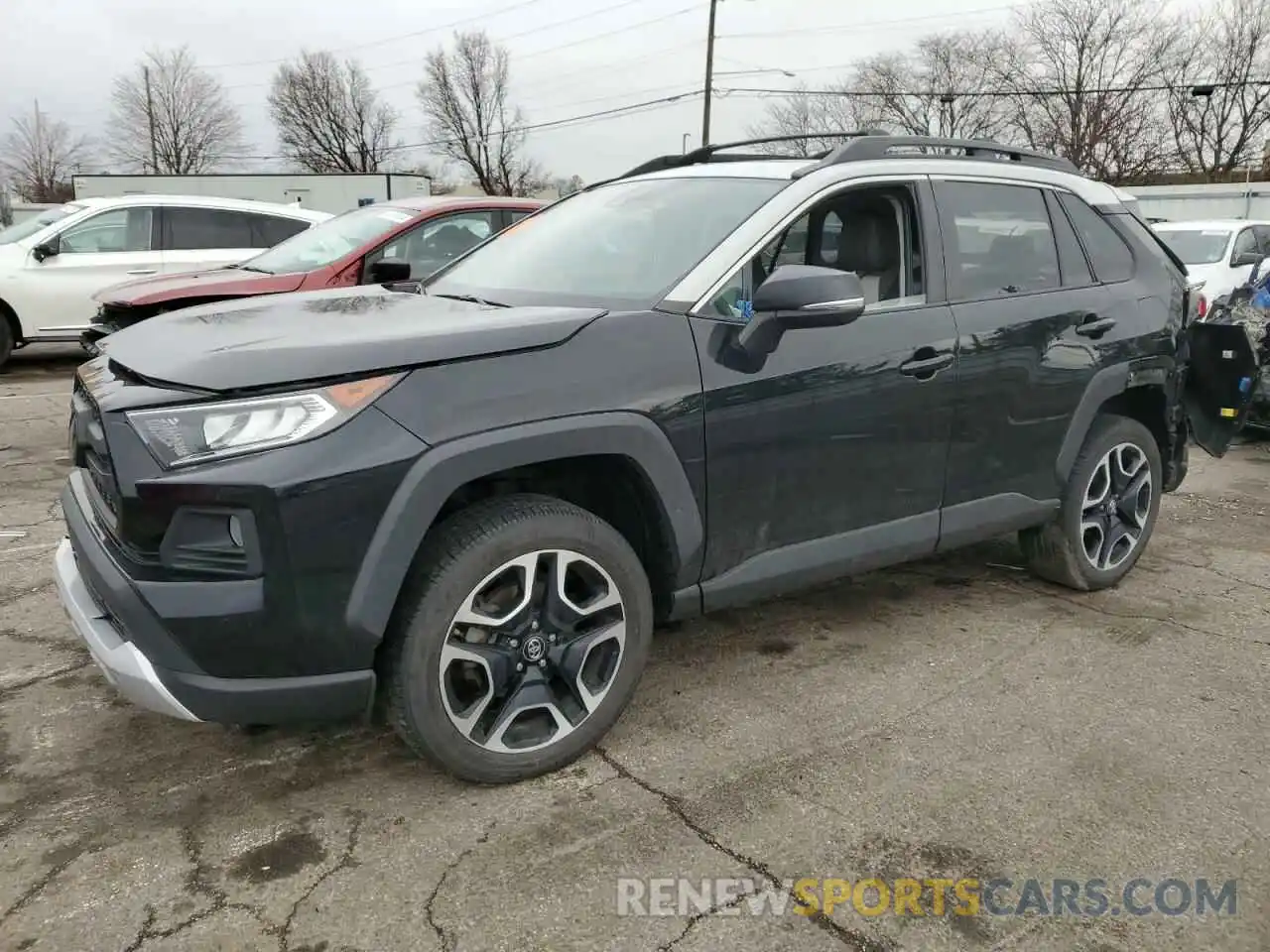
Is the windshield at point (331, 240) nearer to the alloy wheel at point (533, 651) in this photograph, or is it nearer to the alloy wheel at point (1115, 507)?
the alloy wheel at point (533, 651)

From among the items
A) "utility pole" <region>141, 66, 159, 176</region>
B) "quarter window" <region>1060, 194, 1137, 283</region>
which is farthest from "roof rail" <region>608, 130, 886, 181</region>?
"utility pole" <region>141, 66, 159, 176</region>

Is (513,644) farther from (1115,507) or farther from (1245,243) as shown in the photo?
(1245,243)

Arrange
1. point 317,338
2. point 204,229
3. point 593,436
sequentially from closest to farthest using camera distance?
point 317,338, point 593,436, point 204,229

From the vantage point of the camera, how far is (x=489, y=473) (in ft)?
8.21

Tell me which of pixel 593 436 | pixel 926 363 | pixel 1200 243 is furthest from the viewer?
pixel 1200 243

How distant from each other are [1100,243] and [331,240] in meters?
5.31

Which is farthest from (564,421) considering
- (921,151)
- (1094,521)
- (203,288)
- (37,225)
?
(37,225)

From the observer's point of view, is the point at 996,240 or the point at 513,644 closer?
the point at 513,644

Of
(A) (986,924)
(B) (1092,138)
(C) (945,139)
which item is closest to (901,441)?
(C) (945,139)

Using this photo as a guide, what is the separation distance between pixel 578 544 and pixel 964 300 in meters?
1.85

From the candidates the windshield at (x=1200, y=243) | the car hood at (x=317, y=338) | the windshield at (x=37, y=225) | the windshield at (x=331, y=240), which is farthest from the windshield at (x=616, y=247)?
the windshield at (x=1200, y=243)

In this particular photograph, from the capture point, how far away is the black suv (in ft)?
7.51

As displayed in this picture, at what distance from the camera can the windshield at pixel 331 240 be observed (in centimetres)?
700

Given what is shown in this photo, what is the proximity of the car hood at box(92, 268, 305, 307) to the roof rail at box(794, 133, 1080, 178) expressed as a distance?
4.13 metres
